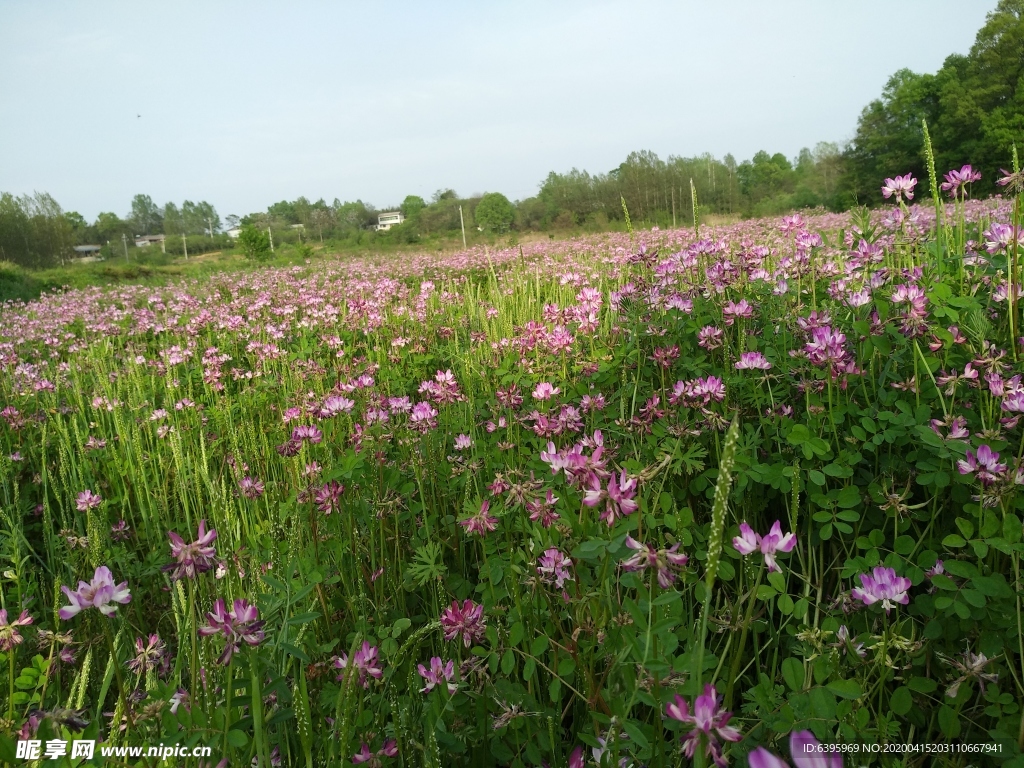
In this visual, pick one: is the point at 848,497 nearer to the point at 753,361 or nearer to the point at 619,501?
the point at 753,361

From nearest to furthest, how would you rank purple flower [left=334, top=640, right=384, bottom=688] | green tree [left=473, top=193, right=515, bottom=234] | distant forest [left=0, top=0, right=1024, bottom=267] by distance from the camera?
1. purple flower [left=334, top=640, right=384, bottom=688]
2. distant forest [left=0, top=0, right=1024, bottom=267]
3. green tree [left=473, top=193, right=515, bottom=234]

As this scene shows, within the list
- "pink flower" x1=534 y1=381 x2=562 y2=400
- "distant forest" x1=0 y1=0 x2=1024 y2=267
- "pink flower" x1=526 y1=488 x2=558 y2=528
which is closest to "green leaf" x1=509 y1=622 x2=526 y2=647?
"pink flower" x1=526 y1=488 x2=558 y2=528

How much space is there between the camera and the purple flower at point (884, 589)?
1.34 m

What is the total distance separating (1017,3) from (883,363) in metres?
51.6

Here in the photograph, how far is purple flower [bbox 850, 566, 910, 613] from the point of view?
1337 mm

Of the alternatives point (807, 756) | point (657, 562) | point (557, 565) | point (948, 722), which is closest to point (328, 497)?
point (557, 565)

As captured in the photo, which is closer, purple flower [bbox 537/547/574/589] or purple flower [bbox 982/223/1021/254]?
purple flower [bbox 537/547/574/589]

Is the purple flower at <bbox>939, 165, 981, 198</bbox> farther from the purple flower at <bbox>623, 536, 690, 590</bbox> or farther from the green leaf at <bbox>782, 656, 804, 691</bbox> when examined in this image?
the purple flower at <bbox>623, 536, 690, 590</bbox>

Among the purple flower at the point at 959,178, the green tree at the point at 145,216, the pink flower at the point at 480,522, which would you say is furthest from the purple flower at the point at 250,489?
the green tree at the point at 145,216

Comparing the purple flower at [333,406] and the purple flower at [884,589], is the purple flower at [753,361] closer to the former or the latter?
the purple flower at [884,589]

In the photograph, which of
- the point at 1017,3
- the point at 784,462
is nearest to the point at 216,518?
the point at 784,462

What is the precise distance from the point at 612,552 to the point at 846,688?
0.58 meters

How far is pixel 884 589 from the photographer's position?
1.36 meters

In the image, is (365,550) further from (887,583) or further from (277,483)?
(887,583)
